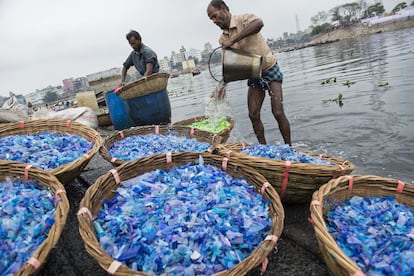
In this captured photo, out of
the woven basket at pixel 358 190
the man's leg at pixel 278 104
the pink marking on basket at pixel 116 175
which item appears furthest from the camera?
the man's leg at pixel 278 104

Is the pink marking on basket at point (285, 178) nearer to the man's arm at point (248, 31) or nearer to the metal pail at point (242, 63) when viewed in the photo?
the metal pail at point (242, 63)

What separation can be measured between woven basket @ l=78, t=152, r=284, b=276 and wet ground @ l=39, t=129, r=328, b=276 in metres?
0.30

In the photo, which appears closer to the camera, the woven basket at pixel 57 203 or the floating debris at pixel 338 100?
the woven basket at pixel 57 203

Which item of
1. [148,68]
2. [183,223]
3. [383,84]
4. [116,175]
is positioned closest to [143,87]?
[148,68]

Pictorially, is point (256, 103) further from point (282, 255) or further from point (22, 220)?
point (22, 220)

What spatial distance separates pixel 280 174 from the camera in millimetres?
1822

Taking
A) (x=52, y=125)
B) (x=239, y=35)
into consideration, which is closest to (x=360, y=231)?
(x=239, y=35)

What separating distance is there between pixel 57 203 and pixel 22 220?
0.61ft

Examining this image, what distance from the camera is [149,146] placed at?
2779mm

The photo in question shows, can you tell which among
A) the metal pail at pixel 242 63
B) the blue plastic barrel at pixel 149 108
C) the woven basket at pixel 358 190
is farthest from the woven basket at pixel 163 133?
the blue plastic barrel at pixel 149 108

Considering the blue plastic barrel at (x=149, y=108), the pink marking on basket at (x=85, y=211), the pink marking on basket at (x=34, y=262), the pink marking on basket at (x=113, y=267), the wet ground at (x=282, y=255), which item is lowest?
the wet ground at (x=282, y=255)

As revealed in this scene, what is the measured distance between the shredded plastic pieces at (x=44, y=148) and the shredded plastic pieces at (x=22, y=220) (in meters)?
0.46

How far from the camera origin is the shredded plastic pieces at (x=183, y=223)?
1205 millimetres

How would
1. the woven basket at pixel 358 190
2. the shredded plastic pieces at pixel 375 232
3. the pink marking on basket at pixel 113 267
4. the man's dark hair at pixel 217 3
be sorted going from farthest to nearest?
the man's dark hair at pixel 217 3 < the woven basket at pixel 358 190 < the shredded plastic pieces at pixel 375 232 < the pink marking on basket at pixel 113 267
